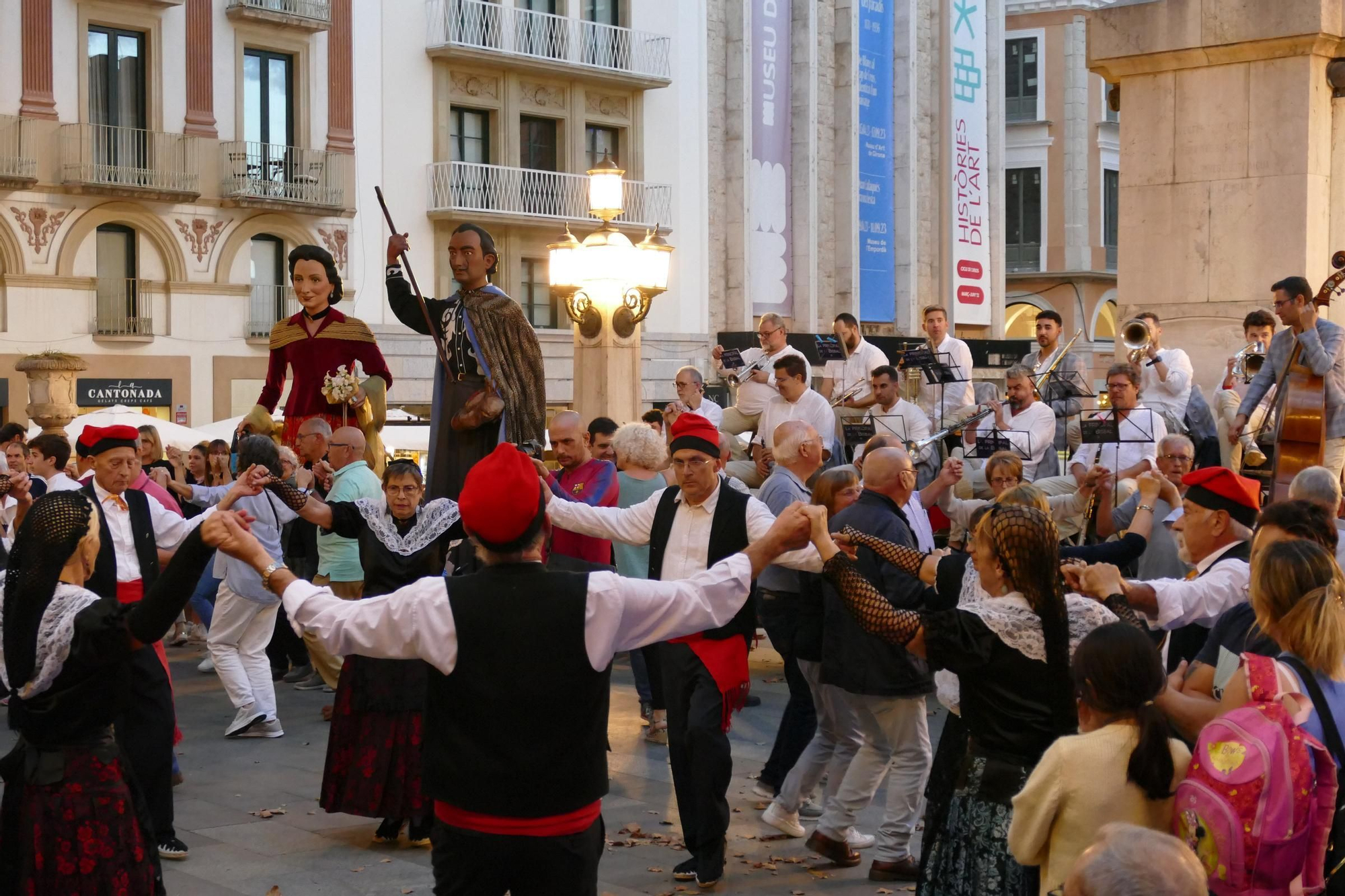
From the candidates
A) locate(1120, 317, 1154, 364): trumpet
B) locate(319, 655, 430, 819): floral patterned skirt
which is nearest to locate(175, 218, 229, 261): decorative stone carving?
locate(1120, 317, 1154, 364): trumpet

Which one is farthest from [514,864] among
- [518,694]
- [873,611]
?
[873,611]

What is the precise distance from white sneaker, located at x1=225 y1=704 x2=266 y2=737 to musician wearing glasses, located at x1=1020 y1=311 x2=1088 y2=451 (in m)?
6.12

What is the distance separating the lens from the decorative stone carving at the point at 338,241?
3017 cm

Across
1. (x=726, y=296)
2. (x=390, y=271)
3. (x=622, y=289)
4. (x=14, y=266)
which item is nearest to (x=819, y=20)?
(x=726, y=296)

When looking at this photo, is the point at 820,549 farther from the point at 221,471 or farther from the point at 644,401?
the point at 644,401

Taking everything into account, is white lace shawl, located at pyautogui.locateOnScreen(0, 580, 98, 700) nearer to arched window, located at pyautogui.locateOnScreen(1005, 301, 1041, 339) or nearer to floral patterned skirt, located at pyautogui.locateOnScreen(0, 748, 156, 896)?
floral patterned skirt, located at pyautogui.locateOnScreen(0, 748, 156, 896)

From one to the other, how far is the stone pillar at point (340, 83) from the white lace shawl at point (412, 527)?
78.8 ft

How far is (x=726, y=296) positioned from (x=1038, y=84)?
16.3 m

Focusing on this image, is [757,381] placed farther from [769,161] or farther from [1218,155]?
[769,161]

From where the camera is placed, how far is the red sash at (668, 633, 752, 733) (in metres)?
6.84

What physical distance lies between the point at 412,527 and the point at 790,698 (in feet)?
6.66

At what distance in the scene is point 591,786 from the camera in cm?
423

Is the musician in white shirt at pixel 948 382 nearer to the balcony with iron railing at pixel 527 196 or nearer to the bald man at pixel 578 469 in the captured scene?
the bald man at pixel 578 469

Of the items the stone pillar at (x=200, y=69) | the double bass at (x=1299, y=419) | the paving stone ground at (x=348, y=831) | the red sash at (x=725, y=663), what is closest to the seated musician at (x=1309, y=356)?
the double bass at (x=1299, y=419)
